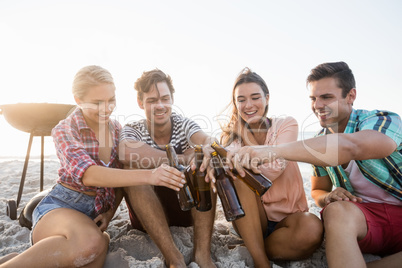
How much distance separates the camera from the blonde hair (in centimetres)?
215

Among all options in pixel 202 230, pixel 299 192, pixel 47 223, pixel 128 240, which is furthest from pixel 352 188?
pixel 47 223

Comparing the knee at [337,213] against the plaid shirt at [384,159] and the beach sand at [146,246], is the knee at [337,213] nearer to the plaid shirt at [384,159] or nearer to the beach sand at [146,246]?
the plaid shirt at [384,159]

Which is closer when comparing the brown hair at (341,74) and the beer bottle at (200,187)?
the beer bottle at (200,187)

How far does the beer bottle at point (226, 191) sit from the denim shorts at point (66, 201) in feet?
3.48

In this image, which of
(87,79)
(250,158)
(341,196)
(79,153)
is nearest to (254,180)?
(250,158)

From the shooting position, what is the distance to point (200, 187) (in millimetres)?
2027

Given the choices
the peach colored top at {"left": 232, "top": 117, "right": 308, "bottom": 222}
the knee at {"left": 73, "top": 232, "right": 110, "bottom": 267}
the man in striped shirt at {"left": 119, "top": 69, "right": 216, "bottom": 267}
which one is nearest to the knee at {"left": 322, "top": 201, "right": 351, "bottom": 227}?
the peach colored top at {"left": 232, "top": 117, "right": 308, "bottom": 222}

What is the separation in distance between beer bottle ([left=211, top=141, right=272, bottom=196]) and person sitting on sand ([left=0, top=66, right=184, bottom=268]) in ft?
1.36

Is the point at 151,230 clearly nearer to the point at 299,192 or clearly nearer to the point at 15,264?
the point at 15,264

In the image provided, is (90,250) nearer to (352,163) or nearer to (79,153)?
(79,153)

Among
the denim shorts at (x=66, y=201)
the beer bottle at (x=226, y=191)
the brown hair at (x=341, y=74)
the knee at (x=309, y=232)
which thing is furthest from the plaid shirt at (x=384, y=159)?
the denim shorts at (x=66, y=201)

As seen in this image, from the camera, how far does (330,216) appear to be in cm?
168

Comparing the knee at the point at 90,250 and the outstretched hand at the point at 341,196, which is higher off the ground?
the outstretched hand at the point at 341,196

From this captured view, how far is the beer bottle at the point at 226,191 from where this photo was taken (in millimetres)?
1825
